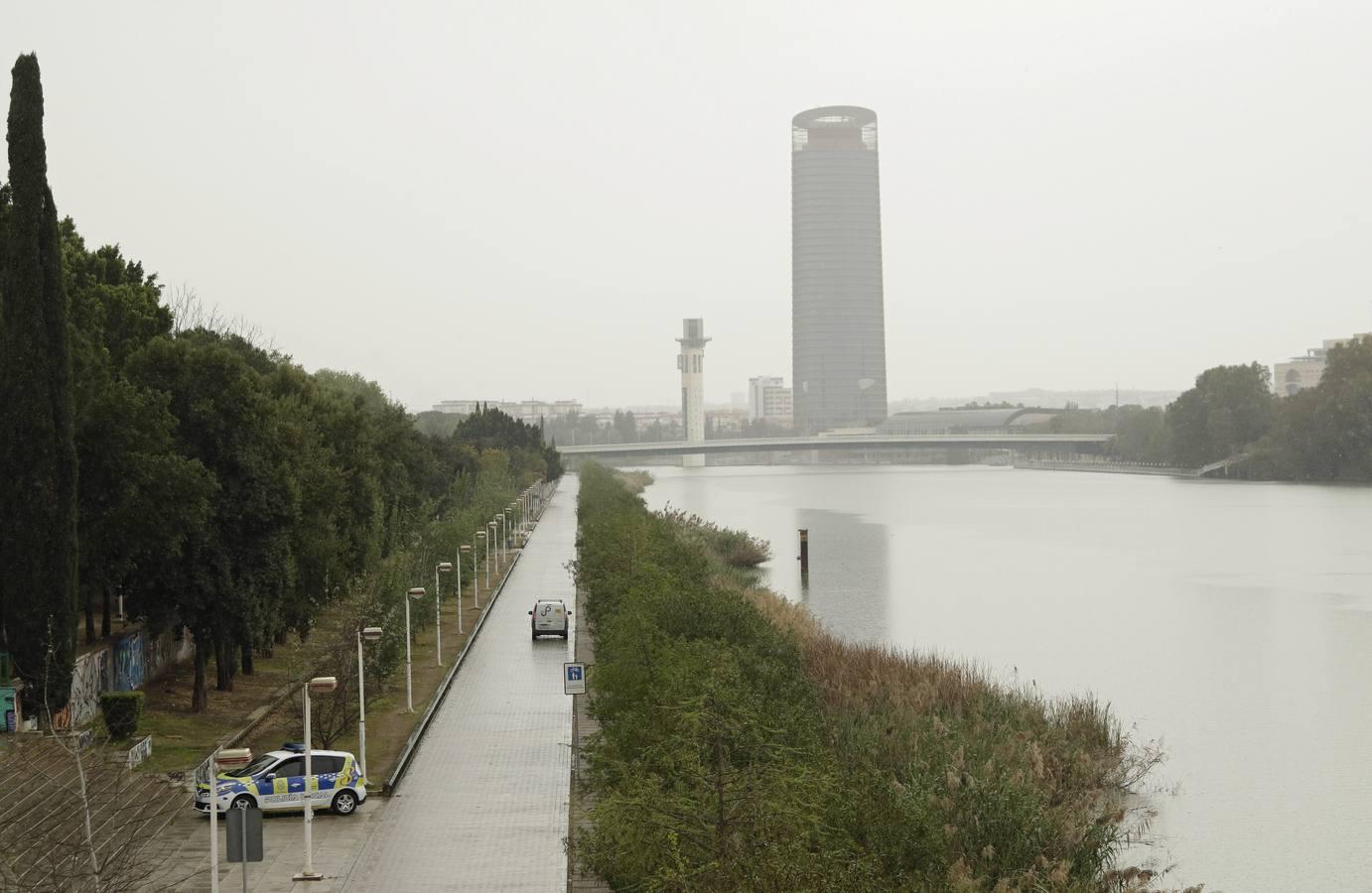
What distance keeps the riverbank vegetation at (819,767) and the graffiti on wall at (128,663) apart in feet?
29.0

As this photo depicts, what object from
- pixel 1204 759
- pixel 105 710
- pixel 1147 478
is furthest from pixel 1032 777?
pixel 1147 478

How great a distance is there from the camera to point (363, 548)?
36906mm

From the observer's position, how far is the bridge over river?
6747 inches

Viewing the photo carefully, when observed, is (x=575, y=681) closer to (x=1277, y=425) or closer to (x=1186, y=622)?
(x=1186, y=622)

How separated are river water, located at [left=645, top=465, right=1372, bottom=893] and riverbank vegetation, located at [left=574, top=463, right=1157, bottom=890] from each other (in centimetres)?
185

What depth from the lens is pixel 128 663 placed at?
27906 mm

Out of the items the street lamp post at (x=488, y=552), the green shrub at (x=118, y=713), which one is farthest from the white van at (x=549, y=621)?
the green shrub at (x=118, y=713)

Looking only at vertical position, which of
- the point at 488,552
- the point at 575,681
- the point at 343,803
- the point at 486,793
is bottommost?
the point at 486,793

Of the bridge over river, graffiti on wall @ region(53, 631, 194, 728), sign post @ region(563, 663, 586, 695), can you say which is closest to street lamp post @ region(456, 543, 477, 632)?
graffiti on wall @ region(53, 631, 194, 728)

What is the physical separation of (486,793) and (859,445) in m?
162

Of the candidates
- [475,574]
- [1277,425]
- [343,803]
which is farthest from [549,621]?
[1277,425]

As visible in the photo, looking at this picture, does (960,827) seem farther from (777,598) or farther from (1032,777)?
(777,598)

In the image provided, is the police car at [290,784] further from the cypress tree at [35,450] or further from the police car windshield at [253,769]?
the cypress tree at [35,450]

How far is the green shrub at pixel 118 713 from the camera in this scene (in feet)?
75.7
